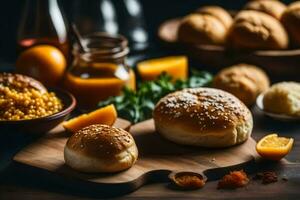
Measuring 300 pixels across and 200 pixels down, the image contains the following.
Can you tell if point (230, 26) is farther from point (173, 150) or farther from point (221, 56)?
point (173, 150)

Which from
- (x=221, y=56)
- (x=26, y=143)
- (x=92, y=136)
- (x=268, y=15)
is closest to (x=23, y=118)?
(x=26, y=143)

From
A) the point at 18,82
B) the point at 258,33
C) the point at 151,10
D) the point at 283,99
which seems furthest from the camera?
the point at 151,10

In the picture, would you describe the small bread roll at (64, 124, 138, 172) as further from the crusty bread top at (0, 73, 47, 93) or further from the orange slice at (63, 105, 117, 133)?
the crusty bread top at (0, 73, 47, 93)

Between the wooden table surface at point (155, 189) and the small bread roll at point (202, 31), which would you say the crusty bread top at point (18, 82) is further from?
the small bread roll at point (202, 31)

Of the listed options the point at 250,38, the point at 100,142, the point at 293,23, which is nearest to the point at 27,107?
the point at 100,142

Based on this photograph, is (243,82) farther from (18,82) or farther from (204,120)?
(18,82)

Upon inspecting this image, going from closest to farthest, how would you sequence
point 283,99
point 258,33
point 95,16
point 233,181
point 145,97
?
point 233,181 → point 283,99 → point 145,97 → point 258,33 → point 95,16

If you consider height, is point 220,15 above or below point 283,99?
above

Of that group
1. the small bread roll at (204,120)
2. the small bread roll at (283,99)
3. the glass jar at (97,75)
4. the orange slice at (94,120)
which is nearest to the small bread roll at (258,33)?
the small bread roll at (283,99)

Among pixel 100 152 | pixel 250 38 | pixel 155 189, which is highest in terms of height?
pixel 250 38
